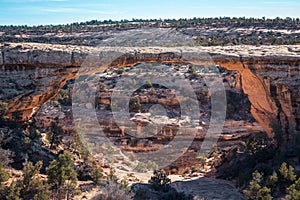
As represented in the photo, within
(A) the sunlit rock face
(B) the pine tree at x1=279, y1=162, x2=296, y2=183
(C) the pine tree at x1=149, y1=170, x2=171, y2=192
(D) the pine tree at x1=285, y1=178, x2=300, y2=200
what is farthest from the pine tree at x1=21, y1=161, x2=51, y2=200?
(B) the pine tree at x1=279, y1=162, x2=296, y2=183

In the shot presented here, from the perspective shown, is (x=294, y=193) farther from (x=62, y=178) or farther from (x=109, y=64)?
(x=109, y=64)

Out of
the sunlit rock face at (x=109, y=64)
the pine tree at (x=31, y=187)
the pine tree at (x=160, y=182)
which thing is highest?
the sunlit rock face at (x=109, y=64)

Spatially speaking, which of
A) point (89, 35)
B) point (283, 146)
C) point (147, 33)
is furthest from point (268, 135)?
point (89, 35)

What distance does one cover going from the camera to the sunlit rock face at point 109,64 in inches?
615

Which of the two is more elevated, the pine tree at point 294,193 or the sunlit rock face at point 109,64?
the sunlit rock face at point 109,64

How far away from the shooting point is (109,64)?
53.2 feet

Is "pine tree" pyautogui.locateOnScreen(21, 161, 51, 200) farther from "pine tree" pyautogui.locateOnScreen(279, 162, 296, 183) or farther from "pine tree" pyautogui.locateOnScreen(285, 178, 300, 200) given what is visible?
"pine tree" pyautogui.locateOnScreen(279, 162, 296, 183)

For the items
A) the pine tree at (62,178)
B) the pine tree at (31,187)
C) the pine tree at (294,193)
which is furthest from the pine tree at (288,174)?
the pine tree at (31,187)

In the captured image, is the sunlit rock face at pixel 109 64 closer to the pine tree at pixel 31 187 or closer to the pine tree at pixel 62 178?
the pine tree at pixel 62 178

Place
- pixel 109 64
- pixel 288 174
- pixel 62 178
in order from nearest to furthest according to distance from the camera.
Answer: pixel 62 178, pixel 288 174, pixel 109 64

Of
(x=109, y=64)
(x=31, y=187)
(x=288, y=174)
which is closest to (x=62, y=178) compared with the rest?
(x=31, y=187)

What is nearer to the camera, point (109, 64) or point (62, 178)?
point (62, 178)

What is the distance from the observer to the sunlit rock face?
15625 millimetres

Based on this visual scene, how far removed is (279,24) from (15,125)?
3964cm
